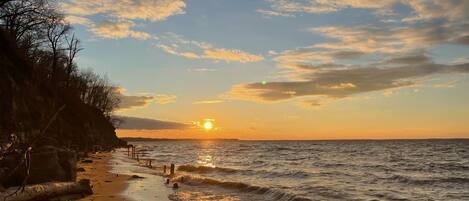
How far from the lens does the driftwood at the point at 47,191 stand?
40.3ft

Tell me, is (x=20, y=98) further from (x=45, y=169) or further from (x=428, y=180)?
(x=428, y=180)

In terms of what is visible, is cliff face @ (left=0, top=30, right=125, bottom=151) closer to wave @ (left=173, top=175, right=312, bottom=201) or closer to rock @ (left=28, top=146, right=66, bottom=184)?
rock @ (left=28, top=146, right=66, bottom=184)

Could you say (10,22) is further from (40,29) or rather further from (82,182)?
(82,182)

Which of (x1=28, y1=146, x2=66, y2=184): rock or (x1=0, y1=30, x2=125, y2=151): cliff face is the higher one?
(x1=0, y1=30, x2=125, y2=151): cliff face

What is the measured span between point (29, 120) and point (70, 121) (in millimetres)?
27463

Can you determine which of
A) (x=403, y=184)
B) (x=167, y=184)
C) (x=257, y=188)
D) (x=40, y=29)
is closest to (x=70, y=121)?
(x=40, y=29)

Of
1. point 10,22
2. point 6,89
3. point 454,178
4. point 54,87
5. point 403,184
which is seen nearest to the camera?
point 6,89

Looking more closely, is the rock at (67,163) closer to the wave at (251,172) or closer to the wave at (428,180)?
the wave at (251,172)

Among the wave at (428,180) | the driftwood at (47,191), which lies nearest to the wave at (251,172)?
the wave at (428,180)

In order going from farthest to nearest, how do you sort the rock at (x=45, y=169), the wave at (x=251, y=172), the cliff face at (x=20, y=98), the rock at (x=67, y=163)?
the wave at (x=251, y=172), the cliff face at (x=20, y=98), the rock at (x=67, y=163), the rock at (x=45, y=169)

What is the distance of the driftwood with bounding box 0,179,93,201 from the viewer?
12.3 meters

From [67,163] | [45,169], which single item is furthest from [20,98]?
[45,169]

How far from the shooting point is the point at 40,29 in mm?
37094

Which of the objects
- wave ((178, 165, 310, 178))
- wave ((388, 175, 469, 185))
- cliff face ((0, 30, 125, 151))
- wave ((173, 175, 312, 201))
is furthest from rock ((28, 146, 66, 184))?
wave ((388, 175, 469, 185))
